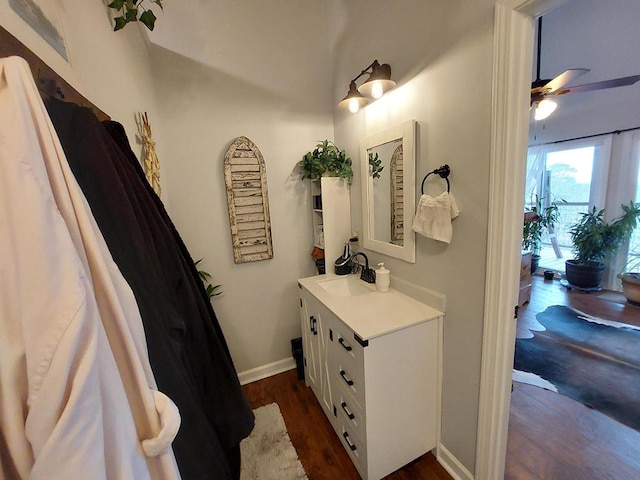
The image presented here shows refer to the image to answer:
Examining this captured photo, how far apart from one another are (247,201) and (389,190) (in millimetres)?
1070

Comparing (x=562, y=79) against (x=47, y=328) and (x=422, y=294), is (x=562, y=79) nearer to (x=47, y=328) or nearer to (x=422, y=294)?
(x=422, y=294)

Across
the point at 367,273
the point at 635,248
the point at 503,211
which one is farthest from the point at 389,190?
the point at 635,248

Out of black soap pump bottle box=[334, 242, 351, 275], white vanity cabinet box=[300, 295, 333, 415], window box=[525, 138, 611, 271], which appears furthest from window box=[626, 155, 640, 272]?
white vanity cabinet box=[300, 295, 333, 415]

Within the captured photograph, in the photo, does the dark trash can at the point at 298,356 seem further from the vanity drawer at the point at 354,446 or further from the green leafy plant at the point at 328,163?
the green leafy plant at the point at 328,163

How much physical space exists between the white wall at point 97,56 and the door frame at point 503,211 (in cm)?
140

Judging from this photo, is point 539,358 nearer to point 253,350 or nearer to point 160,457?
point 253,350

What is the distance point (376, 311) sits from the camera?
1.40 metres

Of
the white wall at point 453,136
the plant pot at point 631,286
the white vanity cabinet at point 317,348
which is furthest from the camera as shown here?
the plant pot at point 631,286

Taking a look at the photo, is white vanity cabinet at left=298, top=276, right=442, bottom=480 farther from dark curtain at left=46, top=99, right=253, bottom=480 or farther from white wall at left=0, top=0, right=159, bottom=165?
white wall at left=0, top=0, right=159, bottom=165

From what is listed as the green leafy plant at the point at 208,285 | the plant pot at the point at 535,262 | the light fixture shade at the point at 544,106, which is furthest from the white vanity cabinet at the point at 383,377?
the plant pot at the point at 535,262

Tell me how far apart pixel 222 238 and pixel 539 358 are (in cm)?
289

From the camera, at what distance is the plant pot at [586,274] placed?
12.1ft

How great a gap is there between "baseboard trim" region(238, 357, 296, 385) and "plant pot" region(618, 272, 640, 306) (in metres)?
4.33

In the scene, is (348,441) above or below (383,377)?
below
